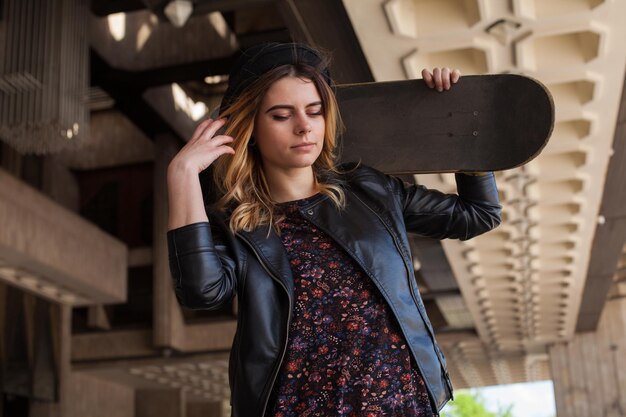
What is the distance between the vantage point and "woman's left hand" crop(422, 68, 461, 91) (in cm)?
198

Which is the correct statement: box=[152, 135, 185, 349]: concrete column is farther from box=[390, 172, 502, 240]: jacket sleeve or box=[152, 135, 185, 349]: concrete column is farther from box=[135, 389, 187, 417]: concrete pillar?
box=[390, 172, 502, 240]: jacket sleeve

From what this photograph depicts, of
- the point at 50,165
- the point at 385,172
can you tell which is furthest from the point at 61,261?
the point at 385,172

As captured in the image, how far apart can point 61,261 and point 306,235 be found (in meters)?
10.5

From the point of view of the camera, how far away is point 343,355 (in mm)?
1725

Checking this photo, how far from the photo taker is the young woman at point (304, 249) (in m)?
1.73

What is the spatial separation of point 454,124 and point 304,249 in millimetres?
449

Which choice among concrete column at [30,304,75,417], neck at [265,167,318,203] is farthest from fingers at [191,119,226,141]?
concrete column at [30,304,75,417]

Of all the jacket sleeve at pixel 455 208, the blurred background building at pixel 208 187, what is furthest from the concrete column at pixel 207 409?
the jacket sleeve at pixel 455 208

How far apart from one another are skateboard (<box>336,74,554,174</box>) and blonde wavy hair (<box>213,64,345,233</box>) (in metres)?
0.12

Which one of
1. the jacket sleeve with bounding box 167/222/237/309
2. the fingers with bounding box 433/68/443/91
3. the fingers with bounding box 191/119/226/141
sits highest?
the fingers with bounding box 433/68/443/91

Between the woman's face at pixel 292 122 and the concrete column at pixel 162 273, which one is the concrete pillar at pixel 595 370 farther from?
the woman's face at pixel 292 122

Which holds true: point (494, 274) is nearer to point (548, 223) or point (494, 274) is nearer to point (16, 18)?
point (548, 223)

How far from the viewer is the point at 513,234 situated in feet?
35.2

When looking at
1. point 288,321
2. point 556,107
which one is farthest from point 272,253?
point 556,107
